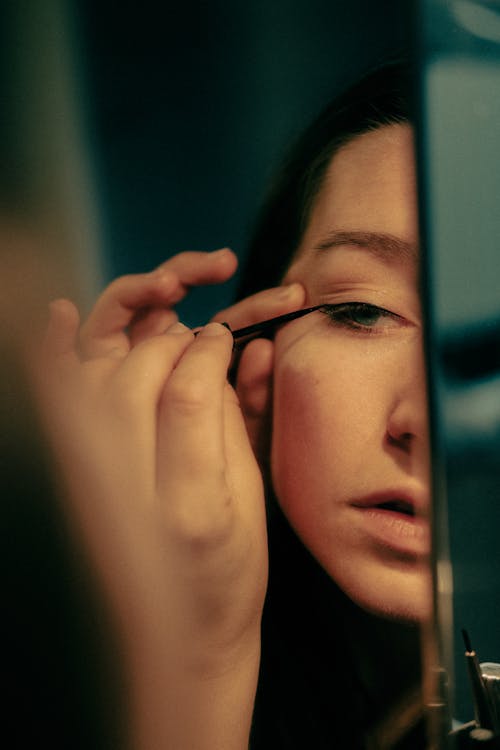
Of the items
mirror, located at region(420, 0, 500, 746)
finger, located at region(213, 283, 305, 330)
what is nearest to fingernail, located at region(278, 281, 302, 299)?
finger, located at region(213, 283, 305, 330)

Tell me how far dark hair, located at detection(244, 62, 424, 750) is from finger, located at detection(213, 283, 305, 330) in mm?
14

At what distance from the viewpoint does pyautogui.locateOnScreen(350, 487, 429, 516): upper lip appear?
379mm

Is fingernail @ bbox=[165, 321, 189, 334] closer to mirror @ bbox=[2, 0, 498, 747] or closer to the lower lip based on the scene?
mirror @ bbox=[2, 0, 498, 747]

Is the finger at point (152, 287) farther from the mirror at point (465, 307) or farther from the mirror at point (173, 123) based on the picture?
the mirror at point (465, 307)

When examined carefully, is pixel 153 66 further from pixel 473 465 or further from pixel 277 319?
pixel 473 465

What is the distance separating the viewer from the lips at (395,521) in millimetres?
385

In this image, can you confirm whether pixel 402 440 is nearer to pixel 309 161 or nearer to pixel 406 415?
pixel 406 415

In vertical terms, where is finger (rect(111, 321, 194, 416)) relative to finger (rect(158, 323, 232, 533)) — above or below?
above

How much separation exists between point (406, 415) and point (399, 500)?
0.05 m

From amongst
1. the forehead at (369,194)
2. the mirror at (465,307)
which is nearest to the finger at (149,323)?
the forehead at (369,194)

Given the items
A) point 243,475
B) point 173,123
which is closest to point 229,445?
point 243,475

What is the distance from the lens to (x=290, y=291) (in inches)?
17.3

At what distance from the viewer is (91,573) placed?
397 millimetres

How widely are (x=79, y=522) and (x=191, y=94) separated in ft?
1.00
